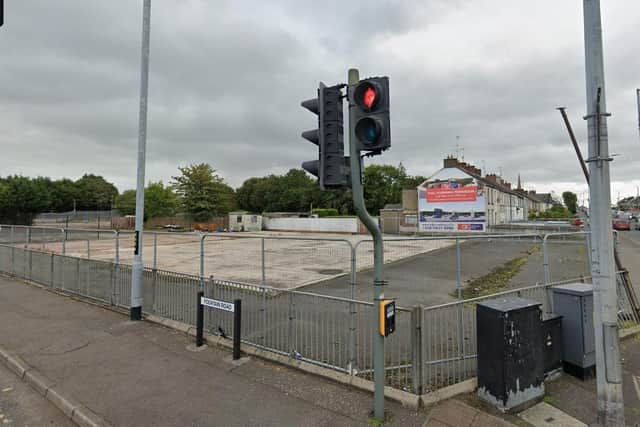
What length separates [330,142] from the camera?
3488 mm

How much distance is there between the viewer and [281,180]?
90.4m

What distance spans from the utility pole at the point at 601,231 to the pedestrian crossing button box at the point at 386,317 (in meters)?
2.06

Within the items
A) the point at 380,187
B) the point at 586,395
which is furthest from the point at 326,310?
the point at 380,187

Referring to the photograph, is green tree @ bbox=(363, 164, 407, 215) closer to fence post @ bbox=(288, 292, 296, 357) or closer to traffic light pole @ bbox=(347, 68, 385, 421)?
fence post @ bbox=(288, 292, 296, 357)

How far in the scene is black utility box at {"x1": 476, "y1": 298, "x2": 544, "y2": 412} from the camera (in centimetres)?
391

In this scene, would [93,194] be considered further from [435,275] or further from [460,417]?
[460,417]

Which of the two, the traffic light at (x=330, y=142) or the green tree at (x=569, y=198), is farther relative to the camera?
the green tree at (x=569, y=198)

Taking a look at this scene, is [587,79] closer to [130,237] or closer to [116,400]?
[116,400]

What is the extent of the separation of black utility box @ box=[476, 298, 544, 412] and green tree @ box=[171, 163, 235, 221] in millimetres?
50517

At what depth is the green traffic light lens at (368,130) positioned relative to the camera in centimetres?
333

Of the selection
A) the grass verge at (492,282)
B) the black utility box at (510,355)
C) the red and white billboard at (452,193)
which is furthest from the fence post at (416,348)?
the red and white billboard at (452,193)

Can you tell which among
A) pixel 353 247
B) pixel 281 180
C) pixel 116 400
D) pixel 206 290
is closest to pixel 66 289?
pixel 206 290

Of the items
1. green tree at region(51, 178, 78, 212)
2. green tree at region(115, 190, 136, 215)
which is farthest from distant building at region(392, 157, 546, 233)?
green tree at region(51, 178, 78, 212)

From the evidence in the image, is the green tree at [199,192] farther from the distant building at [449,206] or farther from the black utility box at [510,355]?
the black utility box at [510,355]
